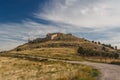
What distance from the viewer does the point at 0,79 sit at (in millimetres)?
27703

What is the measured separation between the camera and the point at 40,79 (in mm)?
26844

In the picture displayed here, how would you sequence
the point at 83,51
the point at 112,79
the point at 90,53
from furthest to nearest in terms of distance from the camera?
the point at 83,51 < the point at 90,53 < the point at 112,79

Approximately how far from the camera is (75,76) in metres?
28.3

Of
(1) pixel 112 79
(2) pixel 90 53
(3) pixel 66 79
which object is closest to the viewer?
(3) pixel 66 79

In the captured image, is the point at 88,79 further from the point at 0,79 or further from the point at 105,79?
the point at 0,79

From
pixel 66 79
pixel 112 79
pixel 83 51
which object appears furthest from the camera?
pixel 83 51

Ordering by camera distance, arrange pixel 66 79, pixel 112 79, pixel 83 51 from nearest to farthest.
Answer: pixel 66 79, pixel 112 79, pixel 83 51

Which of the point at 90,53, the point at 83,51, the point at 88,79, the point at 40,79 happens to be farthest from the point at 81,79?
the point at 83,51

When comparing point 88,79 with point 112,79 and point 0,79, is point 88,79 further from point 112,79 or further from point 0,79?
point 0,79

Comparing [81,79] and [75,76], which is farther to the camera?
[75,76]

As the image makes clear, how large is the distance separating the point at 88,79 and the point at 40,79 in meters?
4.91

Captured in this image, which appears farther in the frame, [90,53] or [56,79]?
[90,53]

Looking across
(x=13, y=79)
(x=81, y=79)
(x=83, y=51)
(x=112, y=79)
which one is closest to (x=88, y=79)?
(x=81, y=79)

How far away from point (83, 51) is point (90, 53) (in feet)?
34.8
